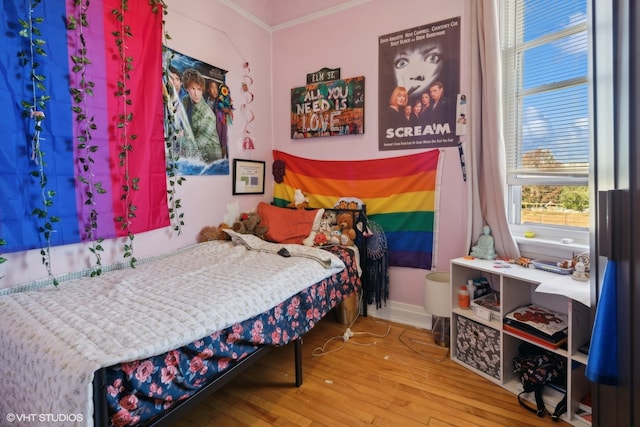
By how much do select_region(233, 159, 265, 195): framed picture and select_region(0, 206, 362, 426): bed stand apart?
3.55ft

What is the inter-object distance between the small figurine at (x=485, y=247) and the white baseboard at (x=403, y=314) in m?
0.73

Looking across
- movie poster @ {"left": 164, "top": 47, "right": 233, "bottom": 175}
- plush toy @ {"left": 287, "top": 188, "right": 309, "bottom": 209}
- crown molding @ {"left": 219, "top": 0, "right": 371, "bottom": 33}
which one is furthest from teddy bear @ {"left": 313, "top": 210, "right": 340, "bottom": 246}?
crown molding @ {"left": 219, "top": 0, "right": 371, "bottom": 33}

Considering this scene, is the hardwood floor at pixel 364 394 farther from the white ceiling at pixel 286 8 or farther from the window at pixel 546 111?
the white ceiling at pixel 286 8

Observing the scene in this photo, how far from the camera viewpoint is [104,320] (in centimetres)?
133

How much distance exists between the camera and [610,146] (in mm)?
1095

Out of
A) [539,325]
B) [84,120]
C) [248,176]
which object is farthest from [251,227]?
[539,325]

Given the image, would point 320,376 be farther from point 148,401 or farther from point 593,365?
point 593,365

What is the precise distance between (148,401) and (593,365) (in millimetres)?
1459

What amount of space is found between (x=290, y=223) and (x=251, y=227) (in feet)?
1.15

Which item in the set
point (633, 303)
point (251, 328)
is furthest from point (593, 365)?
point (251, 328)

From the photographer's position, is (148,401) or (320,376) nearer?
(148,401)

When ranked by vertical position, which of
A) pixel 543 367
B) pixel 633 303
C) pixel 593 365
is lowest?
pixel 543 367

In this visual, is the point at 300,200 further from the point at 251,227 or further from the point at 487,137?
the point at 487,137
